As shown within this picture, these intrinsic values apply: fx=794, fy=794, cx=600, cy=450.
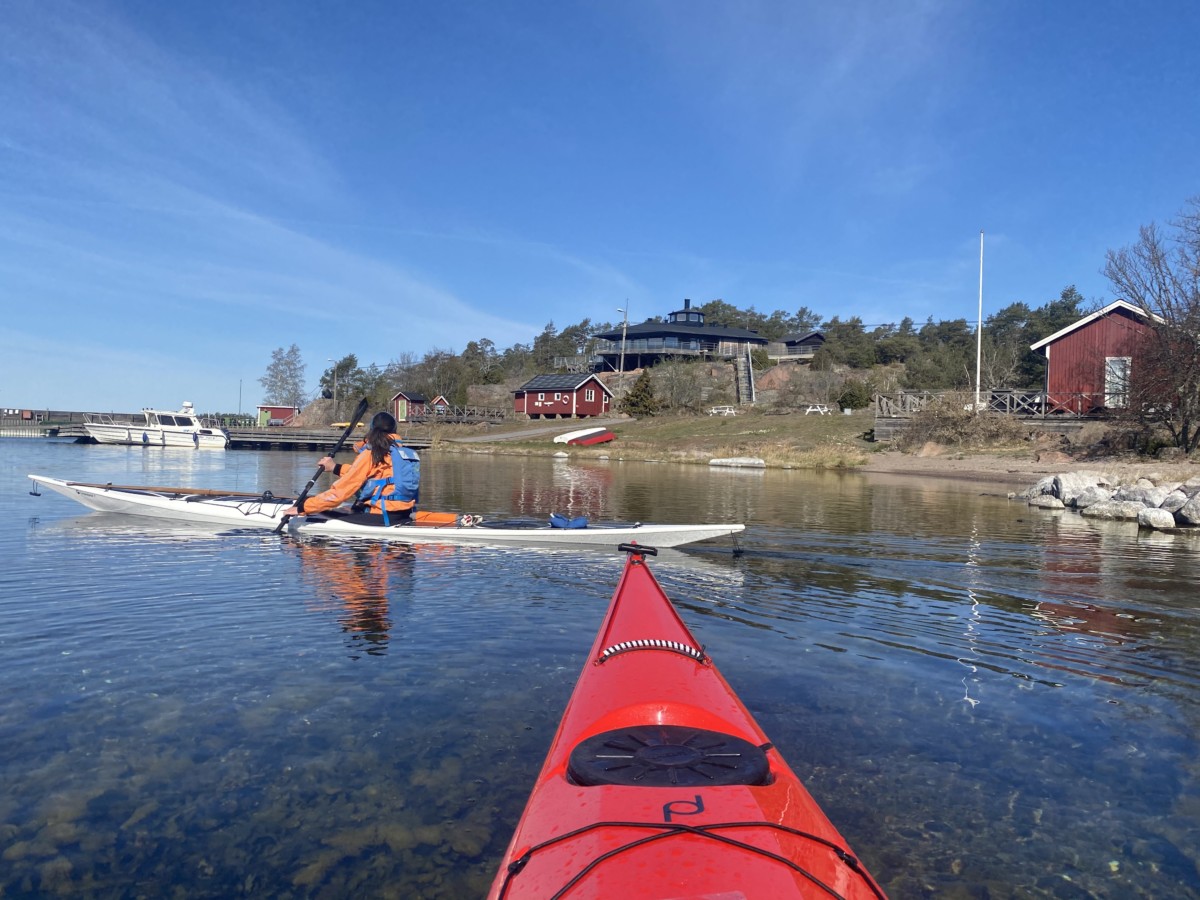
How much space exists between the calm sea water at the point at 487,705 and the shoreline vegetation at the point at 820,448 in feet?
55.7

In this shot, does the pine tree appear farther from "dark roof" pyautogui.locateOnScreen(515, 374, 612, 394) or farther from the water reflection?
the water reflection

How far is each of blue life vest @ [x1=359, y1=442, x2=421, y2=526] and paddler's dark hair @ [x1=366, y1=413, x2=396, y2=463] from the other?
0.65 ft

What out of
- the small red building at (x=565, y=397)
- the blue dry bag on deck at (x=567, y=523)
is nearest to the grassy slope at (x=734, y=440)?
the small red building at (x=565, y=397)

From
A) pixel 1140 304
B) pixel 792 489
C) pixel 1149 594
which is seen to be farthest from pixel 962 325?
pixel 1149 594

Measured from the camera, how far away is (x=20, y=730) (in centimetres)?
505

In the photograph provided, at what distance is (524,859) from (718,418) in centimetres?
4727

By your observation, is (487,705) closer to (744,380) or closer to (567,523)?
(567,523)

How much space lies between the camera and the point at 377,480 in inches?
468

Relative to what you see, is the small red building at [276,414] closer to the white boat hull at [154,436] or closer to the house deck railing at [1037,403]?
the white boat hull at [154,436]

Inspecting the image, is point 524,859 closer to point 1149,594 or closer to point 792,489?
point 1149,594

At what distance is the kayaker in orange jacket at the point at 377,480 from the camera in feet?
37.0

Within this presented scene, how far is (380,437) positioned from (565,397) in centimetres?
5284

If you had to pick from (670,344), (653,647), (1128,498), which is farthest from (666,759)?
(670,344)

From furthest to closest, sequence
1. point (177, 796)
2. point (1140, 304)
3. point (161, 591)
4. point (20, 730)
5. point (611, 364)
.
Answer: point (611, 364) < point (1140, 304) < point (161, 591) < point (20, 730) < point (177, 796)
